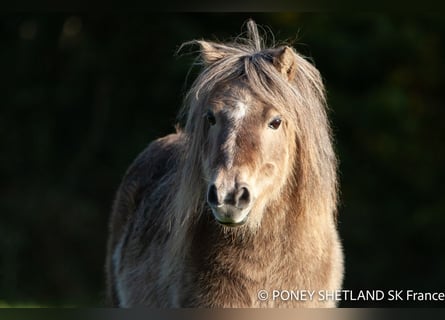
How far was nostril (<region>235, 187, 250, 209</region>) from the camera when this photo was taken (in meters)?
3.99

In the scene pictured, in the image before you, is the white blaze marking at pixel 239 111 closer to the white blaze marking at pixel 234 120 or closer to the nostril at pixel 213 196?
the white blaze marking at pixel 234 120

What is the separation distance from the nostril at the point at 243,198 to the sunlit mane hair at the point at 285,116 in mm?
536

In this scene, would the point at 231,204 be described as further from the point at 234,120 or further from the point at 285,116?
the point at 285,116

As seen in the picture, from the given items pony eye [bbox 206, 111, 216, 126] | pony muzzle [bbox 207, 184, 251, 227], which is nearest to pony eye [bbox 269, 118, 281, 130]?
pony eye [bbox 206, 111, 216, 126]

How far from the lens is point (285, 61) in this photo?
180 inches

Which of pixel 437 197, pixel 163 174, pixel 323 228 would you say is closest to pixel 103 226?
pixel 437 197

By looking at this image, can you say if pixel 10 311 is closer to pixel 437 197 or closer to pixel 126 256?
pixel 126 256

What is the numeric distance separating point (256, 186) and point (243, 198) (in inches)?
6.1

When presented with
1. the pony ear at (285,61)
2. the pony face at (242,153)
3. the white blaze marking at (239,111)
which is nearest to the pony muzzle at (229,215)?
the pony face at (242,153)

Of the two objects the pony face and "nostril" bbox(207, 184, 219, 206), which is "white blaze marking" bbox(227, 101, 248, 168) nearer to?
the pony face

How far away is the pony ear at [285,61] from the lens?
455cm

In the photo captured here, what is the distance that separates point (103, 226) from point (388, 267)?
165 inches

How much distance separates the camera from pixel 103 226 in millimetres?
13250

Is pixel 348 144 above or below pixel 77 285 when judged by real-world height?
above
